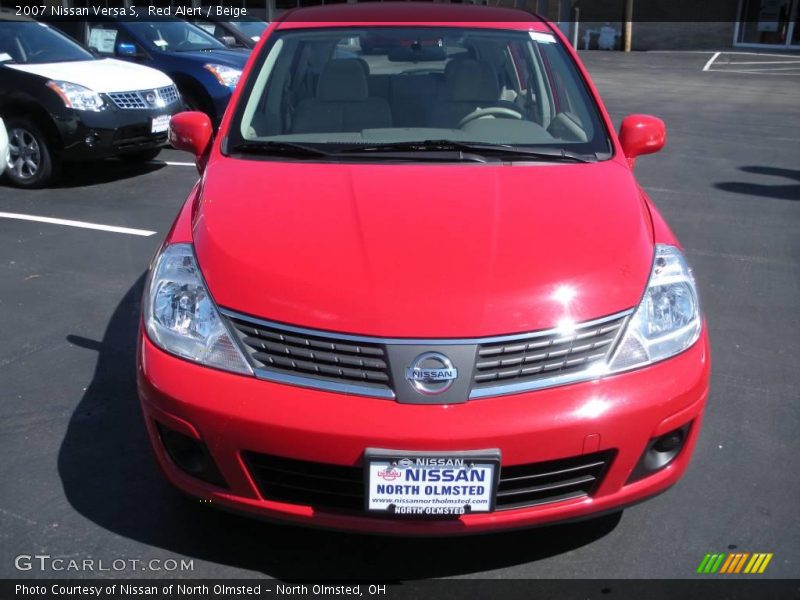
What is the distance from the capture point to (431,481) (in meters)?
2.27

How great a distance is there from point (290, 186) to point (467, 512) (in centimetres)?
134

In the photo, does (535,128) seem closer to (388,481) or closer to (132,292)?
(388,481)

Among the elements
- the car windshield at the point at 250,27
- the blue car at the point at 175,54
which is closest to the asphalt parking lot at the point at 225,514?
the blue car at the point at 175,54

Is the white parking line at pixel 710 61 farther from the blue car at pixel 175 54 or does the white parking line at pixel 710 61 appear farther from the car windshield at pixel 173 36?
the blue car at pixel 175 54

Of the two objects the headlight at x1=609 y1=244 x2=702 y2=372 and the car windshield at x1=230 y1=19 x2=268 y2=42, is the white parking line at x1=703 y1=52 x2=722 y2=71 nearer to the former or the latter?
the car windshield at x1=230 y1=19 x2=268 y2=42

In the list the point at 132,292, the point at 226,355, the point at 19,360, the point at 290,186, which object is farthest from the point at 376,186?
the point at 132,292

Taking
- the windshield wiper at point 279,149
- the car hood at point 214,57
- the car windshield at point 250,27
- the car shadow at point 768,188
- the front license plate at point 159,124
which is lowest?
the car shadow at point 768,188

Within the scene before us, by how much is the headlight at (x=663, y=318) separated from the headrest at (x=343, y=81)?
1.57m

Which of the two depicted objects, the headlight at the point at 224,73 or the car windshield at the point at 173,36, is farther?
the car windshield at the point at 173,36

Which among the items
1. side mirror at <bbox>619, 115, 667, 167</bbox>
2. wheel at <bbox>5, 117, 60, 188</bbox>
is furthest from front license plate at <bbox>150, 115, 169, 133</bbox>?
side mirror at <bbox>619, 115, 667, 167</bbox>

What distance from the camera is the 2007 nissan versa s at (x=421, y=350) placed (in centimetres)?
228

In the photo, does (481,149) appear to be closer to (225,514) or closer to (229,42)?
(225,514)

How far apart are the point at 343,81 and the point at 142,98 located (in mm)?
4854

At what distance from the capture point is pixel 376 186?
2.99m
